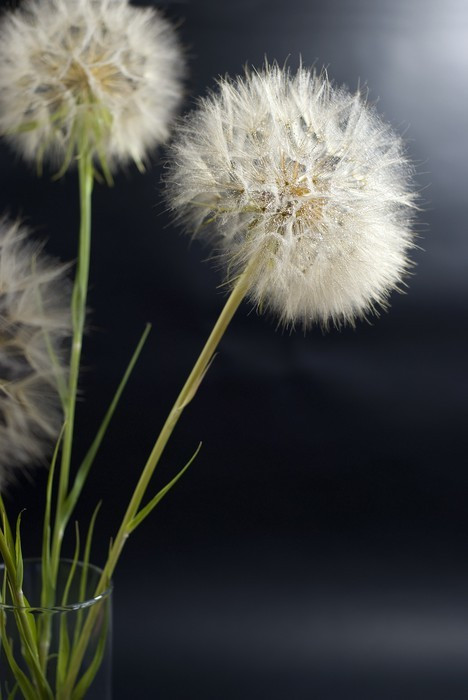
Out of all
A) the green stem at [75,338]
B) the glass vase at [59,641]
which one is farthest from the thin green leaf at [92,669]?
the green stem at [75,338]

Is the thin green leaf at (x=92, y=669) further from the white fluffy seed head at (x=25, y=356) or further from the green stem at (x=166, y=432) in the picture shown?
the white fluffy seed head at (x=25, y=356)

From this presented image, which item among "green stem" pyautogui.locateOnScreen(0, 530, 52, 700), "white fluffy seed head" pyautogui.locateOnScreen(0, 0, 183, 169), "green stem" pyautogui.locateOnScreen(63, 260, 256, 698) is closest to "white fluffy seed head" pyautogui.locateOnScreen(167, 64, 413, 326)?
"green stem" pyautogui.locateOnScreen(63, 260, 256, 698)

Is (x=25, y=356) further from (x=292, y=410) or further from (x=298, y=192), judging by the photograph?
(x=292, y=410)

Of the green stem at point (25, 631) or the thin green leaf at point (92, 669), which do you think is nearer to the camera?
the green stem at point (25, 631)

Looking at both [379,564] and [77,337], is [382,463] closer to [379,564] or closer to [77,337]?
[379,564]

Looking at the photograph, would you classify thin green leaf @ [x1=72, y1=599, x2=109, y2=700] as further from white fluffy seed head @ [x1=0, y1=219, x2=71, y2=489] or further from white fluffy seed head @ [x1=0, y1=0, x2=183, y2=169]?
white fluffy seed head @ [x1=0, y1=0, x2=183, y2=169]

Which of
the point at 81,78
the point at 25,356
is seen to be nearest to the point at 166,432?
the point at 25,356
